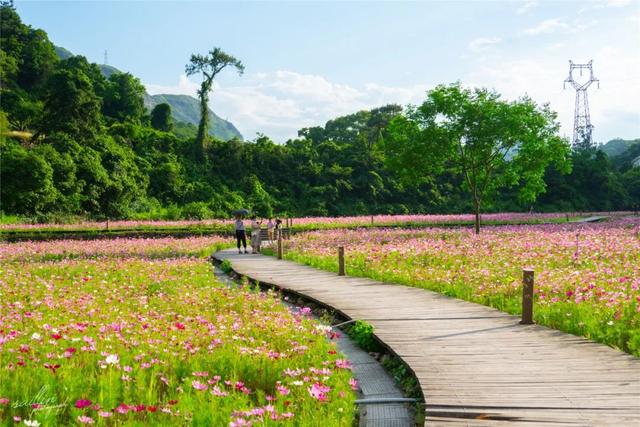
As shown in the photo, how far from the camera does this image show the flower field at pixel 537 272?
7.55 meters

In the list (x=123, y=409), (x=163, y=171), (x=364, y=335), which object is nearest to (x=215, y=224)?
(x=163, y=171)

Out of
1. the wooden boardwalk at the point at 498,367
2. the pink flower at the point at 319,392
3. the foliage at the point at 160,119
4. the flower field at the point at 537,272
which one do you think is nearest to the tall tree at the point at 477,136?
the flower field at the point at 537,272

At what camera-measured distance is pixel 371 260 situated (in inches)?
623

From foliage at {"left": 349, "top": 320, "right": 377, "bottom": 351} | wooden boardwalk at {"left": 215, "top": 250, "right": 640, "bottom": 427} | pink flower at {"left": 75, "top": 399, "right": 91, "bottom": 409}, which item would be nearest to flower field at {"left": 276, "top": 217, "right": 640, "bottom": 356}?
wooden boardwalk at {"left": 215, "top": 250, "right": 640, "bottom": 427}

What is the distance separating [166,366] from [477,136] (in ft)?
78.5

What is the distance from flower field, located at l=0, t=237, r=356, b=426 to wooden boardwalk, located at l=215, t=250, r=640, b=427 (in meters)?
0.98

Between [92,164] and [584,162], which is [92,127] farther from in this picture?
[584,162]

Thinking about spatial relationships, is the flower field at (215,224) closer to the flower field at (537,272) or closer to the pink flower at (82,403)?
the flower field at (537,272)

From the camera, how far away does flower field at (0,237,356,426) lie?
432 centimetres

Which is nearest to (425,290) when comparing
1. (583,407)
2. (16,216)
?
(583,407)

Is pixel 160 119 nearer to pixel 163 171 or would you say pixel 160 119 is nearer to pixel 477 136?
pixel 163 171

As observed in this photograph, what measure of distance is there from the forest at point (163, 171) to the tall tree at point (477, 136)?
3.25 feet

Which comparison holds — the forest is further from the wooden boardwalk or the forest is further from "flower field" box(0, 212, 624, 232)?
the wooden boardwalk

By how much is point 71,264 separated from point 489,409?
1385cm
